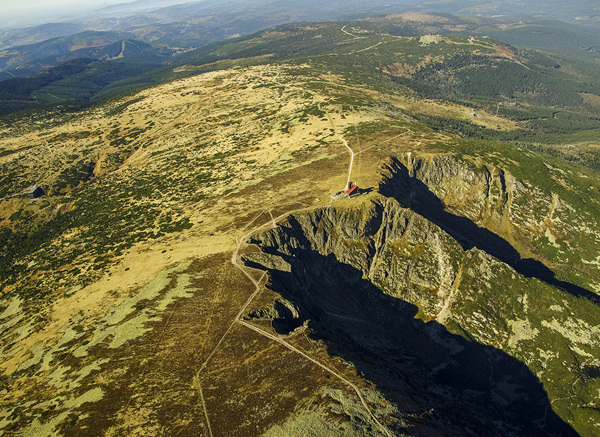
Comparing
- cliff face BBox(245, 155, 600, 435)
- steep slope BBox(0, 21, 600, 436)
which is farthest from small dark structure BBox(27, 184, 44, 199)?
cliff face BBox(245, 155, 600, 435)

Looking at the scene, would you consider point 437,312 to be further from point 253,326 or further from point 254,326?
point 253,326

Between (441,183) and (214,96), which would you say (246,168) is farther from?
(214,96)

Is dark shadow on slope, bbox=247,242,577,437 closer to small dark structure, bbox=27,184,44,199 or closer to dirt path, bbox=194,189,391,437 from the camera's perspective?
dirt path, bbox=194,189,391,437

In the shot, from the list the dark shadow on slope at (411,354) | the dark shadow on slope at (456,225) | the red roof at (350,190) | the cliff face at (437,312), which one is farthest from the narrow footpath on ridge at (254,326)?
the dark shadow on slope at (456,225)

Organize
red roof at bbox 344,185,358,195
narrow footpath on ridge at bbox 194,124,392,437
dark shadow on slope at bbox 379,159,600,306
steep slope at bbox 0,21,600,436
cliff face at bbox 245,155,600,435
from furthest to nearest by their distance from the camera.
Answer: dark shadow on slope at bbox 379,159,600,306 → red roof at bbox 344,185,358,195 → cliff face at bbox 245,155,600,435 → steep slope at bbox 0,21,600,436 → narrow footpath on ridge at bbox 194,124,392,437

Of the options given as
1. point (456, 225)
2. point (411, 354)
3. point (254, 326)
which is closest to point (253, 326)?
point (254, 326)

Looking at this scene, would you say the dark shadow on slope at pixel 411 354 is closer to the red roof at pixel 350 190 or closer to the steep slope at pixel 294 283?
the steep slope at pixel 294 283
